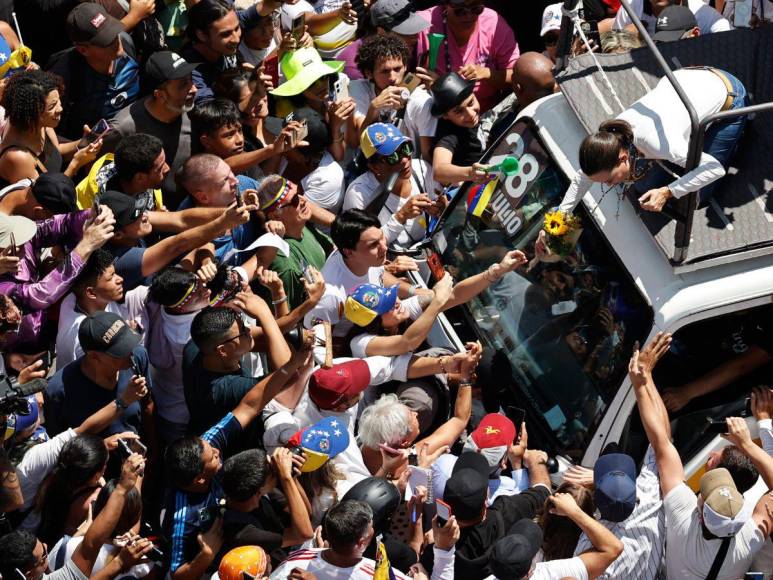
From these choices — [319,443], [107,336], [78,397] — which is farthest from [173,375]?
[319,443]

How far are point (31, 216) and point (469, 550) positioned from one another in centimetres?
293

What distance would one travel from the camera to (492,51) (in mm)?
8734

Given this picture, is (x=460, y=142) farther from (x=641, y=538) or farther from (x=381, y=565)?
(x=381, y=565)

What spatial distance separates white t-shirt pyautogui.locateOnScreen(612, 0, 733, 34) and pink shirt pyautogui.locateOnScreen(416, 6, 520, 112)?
35.3 inches

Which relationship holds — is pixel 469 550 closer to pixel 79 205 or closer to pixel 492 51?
pixel 79 205

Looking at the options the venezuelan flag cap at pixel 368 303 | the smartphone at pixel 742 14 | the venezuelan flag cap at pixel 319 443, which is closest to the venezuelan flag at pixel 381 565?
the venezuelan flag cap at pixel 319 443

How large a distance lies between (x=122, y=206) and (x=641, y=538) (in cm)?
310

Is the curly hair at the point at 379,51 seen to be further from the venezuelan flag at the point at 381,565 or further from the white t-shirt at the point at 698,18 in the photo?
the venezuelan flag at the point at 381,565

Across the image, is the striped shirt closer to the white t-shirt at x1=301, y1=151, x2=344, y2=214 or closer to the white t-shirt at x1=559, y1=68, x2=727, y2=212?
the white t-shirt at x1=559, y1=68, x2=727, y2=212

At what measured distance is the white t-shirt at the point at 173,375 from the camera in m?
6.34

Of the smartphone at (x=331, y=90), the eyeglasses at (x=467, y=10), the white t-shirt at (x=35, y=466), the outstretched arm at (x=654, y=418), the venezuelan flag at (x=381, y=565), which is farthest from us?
the eyeglasses at (x=467, y=10)

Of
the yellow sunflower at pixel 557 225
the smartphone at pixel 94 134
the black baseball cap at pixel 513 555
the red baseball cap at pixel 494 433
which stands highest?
the smartphone at pixel 94 134

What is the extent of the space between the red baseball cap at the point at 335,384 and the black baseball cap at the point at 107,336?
920mm

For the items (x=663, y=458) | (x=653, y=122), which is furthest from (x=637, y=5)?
(x=663, y=458)
